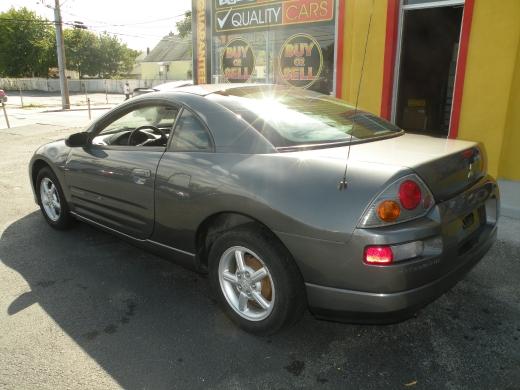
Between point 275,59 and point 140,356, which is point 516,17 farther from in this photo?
point 140,356

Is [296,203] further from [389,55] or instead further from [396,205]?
[389,55]

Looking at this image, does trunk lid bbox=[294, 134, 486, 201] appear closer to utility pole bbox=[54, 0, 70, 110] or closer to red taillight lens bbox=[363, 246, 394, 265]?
red taillight lens bbox=[363, 246, 394, 265]

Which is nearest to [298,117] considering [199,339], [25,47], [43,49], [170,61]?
[199,339]

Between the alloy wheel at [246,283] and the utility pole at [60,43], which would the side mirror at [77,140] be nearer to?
the alloy wheel at [246,283]

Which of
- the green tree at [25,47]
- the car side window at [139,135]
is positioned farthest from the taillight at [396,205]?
the green tree at [25,47]

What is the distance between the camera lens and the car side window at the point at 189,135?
2982 mm

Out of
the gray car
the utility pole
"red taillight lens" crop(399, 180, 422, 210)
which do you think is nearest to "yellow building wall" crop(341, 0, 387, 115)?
the gray car

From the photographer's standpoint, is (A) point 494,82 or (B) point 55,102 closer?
(A) point 494,82

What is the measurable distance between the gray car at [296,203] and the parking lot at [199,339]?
0.29m

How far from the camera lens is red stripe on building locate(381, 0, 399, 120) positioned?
711cm

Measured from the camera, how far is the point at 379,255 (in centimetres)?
219

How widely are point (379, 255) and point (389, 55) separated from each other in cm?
588

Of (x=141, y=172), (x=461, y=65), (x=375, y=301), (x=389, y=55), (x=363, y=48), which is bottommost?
(x=375, y=301)

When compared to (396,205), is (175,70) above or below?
above
